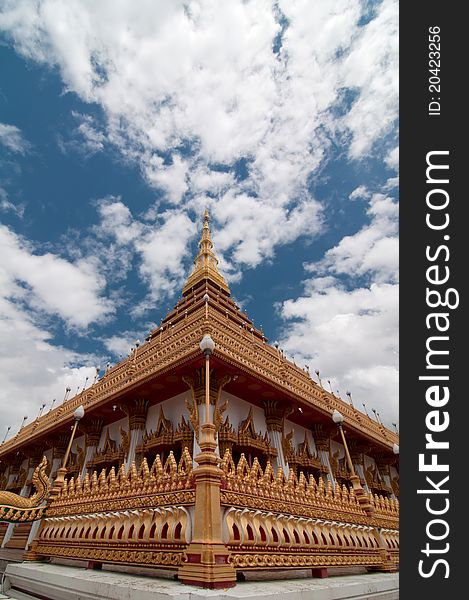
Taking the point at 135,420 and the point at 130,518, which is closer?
the point at 130,518

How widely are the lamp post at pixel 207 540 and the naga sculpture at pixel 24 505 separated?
13.8 ft

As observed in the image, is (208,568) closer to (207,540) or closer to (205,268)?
(207,540)

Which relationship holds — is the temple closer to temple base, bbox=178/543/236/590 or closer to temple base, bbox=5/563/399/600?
temple base, bbox=178/543/236/590

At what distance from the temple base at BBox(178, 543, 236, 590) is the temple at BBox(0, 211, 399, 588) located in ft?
0.03

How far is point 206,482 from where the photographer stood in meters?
4.06

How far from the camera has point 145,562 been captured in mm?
4289

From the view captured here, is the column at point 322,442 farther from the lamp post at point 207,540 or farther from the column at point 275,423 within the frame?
the lamp post at point 207,540

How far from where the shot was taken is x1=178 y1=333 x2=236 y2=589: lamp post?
3.48 m

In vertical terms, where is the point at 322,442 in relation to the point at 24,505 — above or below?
above

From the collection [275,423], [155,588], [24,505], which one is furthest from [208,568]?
[275,423]

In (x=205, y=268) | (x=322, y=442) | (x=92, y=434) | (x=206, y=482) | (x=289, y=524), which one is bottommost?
(x=289, y=524)

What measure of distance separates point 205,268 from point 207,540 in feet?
62.2

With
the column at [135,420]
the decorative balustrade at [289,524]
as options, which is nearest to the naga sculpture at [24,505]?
the column at [135,420]

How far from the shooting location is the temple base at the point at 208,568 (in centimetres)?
344
